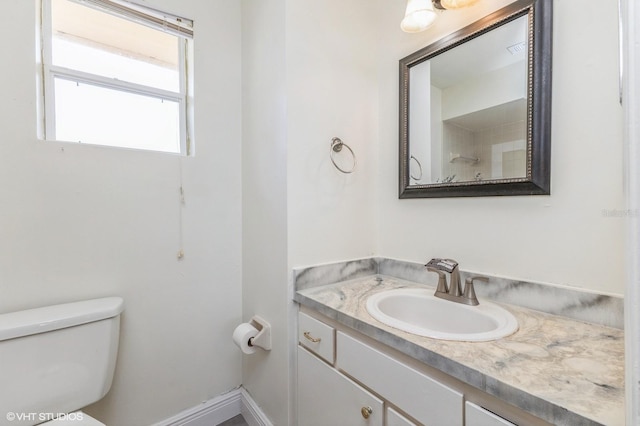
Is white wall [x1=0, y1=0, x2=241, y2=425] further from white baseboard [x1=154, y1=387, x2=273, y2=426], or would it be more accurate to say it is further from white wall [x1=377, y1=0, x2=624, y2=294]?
white wall [x1=377, y1=0, x2=624, y2=294]

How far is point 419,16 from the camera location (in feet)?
3.90

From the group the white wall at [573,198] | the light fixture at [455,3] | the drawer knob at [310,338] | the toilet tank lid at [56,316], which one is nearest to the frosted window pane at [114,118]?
the toilet tank lid at [56,316]

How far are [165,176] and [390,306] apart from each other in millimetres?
1234

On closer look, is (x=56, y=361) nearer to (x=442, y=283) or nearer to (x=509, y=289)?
(x=442, y=283)

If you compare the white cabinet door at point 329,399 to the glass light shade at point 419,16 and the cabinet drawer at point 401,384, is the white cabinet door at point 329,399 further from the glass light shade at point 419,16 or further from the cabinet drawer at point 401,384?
the glass light shade at point 419,16

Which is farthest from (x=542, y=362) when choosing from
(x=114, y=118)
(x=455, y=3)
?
(x=114, y=118)

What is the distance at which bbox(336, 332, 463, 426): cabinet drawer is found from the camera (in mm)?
676

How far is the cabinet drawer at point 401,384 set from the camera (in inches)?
26.6

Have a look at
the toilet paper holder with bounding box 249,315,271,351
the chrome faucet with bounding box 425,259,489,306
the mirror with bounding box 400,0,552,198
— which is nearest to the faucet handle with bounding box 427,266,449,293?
the chrome faucet with bounding box 425,259,489,306

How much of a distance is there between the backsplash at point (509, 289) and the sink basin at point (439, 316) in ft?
0.26

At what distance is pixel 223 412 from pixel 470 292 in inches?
57.5

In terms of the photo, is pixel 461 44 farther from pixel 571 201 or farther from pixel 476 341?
pixel 476 341

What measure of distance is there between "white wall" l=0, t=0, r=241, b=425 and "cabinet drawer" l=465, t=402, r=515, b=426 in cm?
126

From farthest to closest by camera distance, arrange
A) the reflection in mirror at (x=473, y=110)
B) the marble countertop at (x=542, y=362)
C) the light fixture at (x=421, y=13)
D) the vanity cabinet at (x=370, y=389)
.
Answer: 1. the light fixture at (x=421, y=13)
2. the reflection in mirror at (x=473, y=110)
3. the vanity cabinet at (x=370, y=389)
4. the marble countertop at (x=542, y=362)
